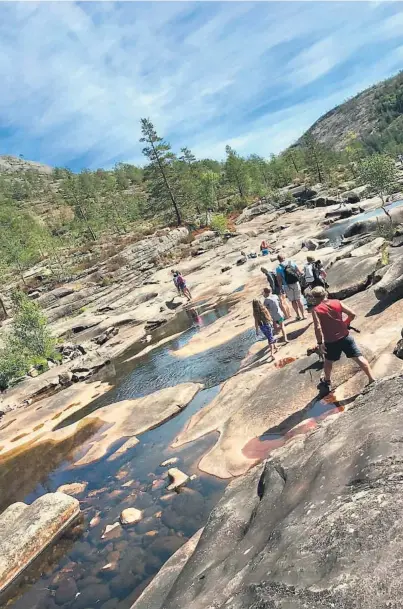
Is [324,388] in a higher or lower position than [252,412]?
higher

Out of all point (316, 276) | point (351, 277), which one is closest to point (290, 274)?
point (316, 276)

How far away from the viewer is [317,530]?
14.6 ft

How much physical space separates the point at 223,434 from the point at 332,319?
474cm

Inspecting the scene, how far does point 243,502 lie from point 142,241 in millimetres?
62270

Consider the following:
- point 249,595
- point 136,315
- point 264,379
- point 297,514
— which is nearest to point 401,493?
point 297,514

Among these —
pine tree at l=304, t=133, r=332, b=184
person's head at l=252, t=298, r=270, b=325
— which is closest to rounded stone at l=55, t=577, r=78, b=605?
person's head at l=252, t=298, r=270, b=325

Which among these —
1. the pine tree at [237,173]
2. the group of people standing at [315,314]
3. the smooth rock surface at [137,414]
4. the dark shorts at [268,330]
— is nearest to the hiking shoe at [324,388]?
the group of people standing at [315,314]

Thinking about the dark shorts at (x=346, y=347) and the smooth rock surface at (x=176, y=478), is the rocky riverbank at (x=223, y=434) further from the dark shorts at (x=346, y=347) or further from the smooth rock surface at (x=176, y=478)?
the dark shorts at (x=346, y=347)

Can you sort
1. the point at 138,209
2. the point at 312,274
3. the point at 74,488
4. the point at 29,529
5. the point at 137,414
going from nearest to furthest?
the point at 29,529, the point at 74,488, the point at 137,414, the point at 312,274, the point at 138,209

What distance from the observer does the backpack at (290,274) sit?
16906 millimetres

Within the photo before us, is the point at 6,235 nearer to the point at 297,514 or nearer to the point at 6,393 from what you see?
the point at 6,393

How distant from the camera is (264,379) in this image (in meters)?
13.3

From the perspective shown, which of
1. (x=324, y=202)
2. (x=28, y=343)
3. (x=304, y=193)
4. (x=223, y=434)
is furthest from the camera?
(x=304, y=193)

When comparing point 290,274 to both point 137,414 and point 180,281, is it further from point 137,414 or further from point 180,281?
point 180,281
